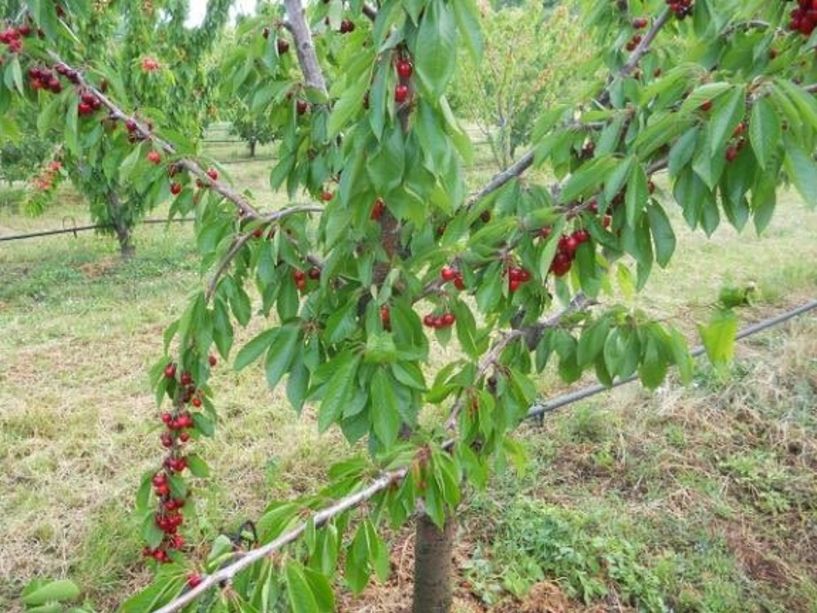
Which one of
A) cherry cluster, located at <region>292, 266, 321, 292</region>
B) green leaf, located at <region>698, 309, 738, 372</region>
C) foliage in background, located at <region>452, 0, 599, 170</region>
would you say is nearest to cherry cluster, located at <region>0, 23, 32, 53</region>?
cherry cluster, located at <region>292, 266, 321, 292</region>

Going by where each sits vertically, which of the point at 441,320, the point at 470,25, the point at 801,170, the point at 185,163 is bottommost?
the point at 441,320

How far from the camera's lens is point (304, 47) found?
61.3 inches

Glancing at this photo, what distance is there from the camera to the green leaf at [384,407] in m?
1.10

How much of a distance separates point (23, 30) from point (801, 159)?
4.71ft

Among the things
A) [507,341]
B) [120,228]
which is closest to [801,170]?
[507,341]

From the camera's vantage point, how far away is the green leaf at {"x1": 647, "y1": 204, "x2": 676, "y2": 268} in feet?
3.44

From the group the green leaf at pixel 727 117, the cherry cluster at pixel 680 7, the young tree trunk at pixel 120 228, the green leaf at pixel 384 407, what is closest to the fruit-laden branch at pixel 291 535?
the green leaf at pixel 384 407

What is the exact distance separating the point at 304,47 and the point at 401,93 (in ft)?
2.46

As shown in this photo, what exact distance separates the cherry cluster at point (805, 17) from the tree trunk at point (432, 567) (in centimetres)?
149

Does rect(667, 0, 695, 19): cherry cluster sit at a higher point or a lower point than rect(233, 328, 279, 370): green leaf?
higher

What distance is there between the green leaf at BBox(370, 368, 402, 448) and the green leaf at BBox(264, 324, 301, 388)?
0.25 metres

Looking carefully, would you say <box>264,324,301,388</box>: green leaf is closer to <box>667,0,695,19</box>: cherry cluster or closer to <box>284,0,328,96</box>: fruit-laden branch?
<box>284,0,328,96</box>: fruit-laden branch

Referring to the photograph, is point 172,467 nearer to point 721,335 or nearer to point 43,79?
point 43,79

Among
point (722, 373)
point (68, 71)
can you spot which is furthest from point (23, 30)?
point (722, 373)
